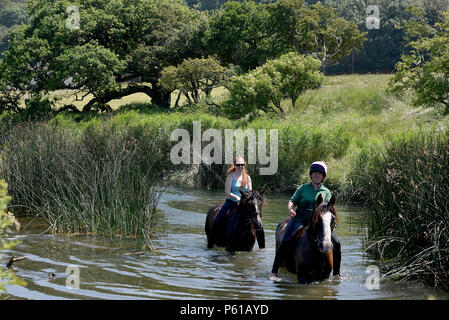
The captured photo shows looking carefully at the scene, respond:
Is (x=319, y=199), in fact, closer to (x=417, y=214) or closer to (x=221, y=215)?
(x=417, y=214)

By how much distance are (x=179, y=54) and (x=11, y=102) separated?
11.3m

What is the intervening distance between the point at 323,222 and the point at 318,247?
0.39 meters

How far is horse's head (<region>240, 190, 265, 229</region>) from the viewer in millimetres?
9500

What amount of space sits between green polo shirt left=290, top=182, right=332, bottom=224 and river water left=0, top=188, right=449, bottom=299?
3.23ft

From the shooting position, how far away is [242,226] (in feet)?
33.3

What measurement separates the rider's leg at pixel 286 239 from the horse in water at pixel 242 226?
0.98m

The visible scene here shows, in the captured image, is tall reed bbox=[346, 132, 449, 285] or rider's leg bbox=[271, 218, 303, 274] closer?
tall reed bbox=[346, 132, 449, 285]

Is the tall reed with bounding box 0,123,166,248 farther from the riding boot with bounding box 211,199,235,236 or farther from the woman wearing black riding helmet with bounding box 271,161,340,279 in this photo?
the woman wearing black riding helmet with bounding box 271,161,340,279

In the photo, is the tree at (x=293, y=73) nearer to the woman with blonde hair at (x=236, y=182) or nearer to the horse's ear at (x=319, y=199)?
the woman with blonde hair at (x=236, y=182)

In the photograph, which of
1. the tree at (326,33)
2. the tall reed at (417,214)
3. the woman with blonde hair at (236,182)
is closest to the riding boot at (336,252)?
the tall reed at (417,214)

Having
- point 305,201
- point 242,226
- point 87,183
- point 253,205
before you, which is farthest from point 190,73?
point 305,201

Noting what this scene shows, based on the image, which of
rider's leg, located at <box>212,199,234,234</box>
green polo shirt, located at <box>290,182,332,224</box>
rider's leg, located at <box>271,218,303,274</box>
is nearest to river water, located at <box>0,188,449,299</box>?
rider's leg, located at <box>271,218,303,274</box>

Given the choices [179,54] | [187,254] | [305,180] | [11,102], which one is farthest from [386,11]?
[187,254]

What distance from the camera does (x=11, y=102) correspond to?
36.4 m
